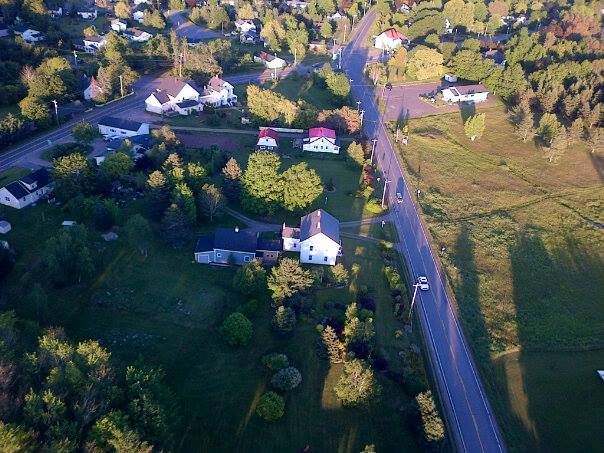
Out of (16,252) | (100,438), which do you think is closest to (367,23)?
(16,252)

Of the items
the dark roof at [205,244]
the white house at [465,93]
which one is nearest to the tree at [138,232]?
the dark roof at [205,244]

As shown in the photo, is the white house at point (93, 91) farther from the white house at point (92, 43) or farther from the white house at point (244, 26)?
the white house at point (244, 26)

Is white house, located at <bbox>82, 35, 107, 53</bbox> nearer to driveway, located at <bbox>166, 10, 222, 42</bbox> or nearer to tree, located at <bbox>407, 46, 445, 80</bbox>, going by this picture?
driveway, located at <bbox>166, 10, 222, 42</bbox>

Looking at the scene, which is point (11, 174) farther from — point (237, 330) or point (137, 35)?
point (137, 35)

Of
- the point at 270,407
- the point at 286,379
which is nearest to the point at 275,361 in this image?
the point at 286,379

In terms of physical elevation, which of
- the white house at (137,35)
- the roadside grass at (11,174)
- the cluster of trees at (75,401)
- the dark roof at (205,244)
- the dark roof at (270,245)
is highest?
the cluster of trees at (75,401)

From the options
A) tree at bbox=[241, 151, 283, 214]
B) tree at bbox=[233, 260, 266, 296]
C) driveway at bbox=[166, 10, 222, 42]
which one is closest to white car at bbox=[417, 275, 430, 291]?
tree at bbox=[233, 260, 266, 296]

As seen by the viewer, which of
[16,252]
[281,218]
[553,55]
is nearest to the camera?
[16,252]

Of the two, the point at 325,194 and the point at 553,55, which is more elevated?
the point at 553,55

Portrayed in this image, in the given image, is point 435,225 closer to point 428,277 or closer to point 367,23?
point 428,277
